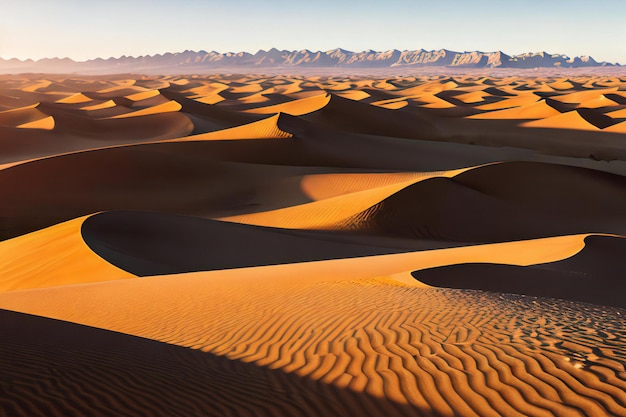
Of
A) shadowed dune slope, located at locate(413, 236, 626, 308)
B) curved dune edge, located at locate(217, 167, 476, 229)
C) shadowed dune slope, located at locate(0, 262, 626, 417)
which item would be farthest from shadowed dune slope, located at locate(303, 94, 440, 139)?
shadowed dune slope, located at locate(0, 262, 626, 417)

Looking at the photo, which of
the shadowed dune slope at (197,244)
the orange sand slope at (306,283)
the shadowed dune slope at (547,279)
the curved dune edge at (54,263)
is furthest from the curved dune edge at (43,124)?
the shadowed dune slope at (547,279)

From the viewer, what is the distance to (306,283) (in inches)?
321

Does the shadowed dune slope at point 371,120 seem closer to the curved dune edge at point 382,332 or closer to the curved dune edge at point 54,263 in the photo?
the curved dune edge at point 54,263

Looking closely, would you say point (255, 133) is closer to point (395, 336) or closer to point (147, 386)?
point (395, 336)

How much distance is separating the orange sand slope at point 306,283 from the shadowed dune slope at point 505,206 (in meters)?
0.07

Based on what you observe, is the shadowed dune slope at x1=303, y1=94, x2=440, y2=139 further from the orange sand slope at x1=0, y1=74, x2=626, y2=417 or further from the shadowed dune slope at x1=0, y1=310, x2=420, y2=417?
the shadowed dune slope at x1=0, y1=310, x2=420, y2=417

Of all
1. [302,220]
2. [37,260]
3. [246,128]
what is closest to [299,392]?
[37,260]

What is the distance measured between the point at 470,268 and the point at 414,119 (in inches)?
1446

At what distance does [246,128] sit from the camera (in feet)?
102

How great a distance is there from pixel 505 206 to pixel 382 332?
550 inches

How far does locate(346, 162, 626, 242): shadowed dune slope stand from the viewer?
54.0 feet

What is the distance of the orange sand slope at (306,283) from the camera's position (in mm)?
3811

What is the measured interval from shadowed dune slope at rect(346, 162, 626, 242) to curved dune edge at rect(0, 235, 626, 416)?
6.90m

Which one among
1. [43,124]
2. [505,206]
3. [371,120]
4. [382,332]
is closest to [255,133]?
[371,120]
